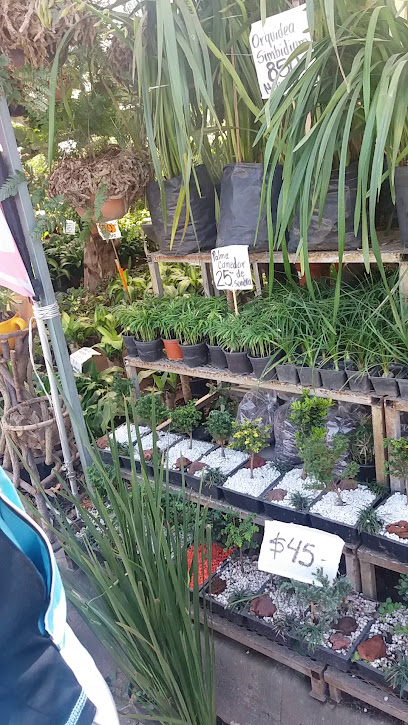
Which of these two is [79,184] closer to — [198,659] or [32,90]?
[32,90]

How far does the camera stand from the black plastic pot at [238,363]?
181 centimetres

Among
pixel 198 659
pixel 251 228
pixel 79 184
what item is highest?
pixel 79 184

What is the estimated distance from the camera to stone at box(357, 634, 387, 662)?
1.38m

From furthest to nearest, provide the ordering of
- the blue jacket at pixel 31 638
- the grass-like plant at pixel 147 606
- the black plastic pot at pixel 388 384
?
the black plastic pot at pixel 388 384, the grass-like plant at pixel 147 606, the blue jacket at pixel 31 638

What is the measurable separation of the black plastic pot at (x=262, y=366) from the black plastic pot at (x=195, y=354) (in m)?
0.23

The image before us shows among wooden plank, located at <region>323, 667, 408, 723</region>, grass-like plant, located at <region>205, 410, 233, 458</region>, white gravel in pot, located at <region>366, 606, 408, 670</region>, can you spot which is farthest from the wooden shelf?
wooden plank, located at <region>323, 667, 408, 723</region>

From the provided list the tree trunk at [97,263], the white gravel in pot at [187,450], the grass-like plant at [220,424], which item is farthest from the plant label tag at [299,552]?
the tree trunk at [97,263]

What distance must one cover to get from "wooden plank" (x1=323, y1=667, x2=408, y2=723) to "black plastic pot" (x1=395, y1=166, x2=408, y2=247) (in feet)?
3.55

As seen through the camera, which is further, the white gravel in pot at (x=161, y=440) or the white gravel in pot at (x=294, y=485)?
the white gravel in pot at (x=161, y=440)

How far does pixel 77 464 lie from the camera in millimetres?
2520

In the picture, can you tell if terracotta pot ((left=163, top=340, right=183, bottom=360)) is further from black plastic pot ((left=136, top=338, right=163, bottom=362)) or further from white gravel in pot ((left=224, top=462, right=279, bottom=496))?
white gravel in pot ((left=224, top=462, right=279, bottom=496))

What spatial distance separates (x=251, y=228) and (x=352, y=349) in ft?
1.51

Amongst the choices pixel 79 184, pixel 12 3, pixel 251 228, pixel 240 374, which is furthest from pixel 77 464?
pixel 12 3

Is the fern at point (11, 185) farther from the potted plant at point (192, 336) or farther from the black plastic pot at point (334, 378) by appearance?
the black plastic pot at point (334, 378)
